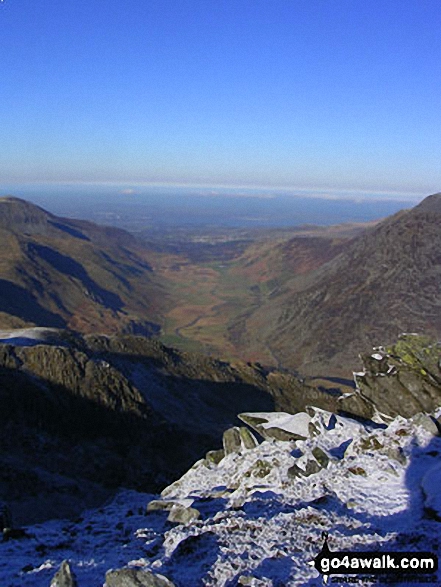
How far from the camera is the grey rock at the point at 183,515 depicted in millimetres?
14188

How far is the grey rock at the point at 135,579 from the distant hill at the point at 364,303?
8745 centimetres

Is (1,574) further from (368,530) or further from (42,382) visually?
(42,382)

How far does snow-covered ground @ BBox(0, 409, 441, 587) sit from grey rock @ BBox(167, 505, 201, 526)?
8 centimetres

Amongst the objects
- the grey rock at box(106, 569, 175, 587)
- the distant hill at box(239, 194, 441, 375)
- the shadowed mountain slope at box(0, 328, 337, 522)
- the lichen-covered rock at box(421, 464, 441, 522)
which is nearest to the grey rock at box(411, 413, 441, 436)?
the lichen-covered rock at box(421, 464, 441, 522)

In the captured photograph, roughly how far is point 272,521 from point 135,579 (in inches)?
183

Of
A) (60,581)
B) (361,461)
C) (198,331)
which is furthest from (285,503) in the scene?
(198,331)

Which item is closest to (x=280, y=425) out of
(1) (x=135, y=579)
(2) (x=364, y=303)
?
(1) (x=135, y=579)

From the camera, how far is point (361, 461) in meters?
16.1

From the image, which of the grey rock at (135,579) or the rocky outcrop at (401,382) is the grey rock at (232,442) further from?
Answer: the grey rock at (135,579)

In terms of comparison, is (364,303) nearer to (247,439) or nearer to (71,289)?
(71,289)

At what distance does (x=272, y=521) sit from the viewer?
40.3 feet

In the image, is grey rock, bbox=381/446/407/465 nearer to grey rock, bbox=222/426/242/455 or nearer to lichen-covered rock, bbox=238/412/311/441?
lichen-covered rock, bbox=238/412/311/441

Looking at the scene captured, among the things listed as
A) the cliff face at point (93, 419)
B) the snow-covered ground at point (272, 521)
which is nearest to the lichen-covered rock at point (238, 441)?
the snow-covered ground at point (272, 521)

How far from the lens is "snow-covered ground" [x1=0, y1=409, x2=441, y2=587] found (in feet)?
33.6
